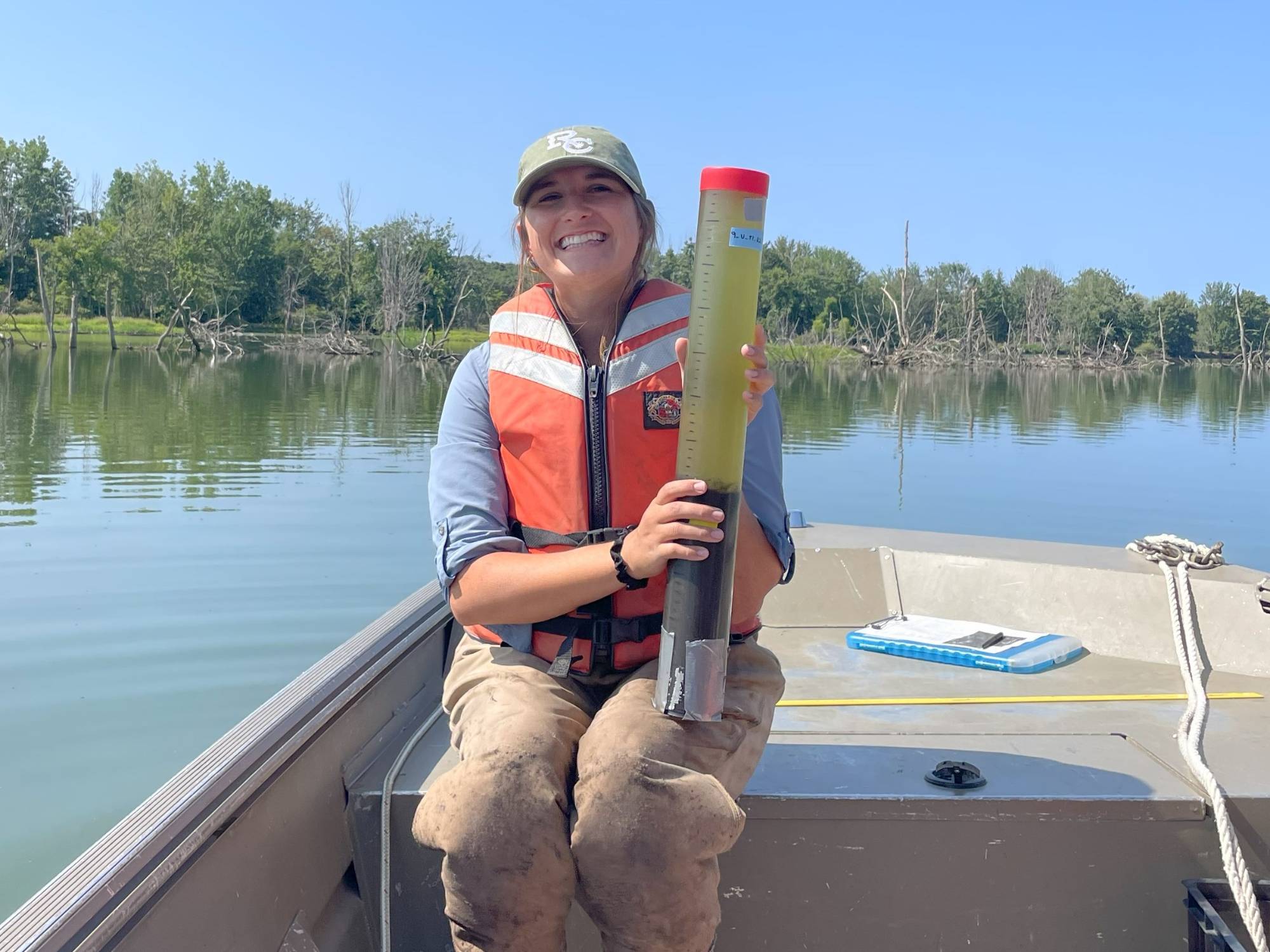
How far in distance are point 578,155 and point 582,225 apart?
0.14 meters

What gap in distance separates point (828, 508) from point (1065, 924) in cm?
1093

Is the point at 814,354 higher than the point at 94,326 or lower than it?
higher

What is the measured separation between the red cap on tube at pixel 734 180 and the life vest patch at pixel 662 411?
1.52ft

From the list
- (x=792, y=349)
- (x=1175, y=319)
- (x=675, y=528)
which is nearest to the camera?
(x=675, y=528)

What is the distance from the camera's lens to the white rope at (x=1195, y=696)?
1.81 m

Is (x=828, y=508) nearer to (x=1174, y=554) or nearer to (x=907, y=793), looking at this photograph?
(x=1174, y=554)

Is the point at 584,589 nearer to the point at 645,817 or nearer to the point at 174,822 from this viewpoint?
the point at 645,817

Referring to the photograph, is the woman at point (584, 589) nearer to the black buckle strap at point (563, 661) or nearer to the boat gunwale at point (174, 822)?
the black buckle strap at point (563, 661)

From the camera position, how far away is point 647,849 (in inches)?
61.6

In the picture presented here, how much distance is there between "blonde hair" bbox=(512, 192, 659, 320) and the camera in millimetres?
2058

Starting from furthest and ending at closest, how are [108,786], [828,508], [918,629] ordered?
[828,508] < [108,786] < [918,629]

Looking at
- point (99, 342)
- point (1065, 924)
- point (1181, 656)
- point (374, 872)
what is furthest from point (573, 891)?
point (99, 342)

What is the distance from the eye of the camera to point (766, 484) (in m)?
1.94

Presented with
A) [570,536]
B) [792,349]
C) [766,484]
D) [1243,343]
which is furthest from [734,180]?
[1243,343]
